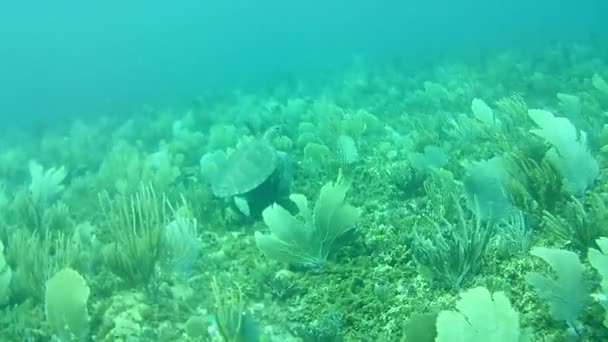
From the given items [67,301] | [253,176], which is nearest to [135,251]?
[67,301]

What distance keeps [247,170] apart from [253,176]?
12 centimetres

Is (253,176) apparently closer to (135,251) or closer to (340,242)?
(340,242)

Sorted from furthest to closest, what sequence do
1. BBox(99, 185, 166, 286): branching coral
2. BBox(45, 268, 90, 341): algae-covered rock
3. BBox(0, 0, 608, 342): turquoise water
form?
BBox(99, 185, 166, 286): branching coral
BBox(45, 268, 90, 341): algae-covered rock
BBox(0, 0, 608, 342): turquoise water

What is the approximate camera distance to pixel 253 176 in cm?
567

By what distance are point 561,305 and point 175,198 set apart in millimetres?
4572

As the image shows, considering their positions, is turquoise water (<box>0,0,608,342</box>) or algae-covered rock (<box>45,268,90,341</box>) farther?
algae-covered rock (<box>45,268,90,341</box>)

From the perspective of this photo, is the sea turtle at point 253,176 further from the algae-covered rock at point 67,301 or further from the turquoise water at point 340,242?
the algae-covered rock at point 67,301

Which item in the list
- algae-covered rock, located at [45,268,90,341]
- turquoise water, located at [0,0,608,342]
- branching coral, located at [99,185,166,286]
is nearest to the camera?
turquoise water, located at [0,0,608,342]

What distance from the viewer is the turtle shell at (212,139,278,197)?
5633 millimetres

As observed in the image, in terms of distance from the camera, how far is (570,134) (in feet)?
13.2

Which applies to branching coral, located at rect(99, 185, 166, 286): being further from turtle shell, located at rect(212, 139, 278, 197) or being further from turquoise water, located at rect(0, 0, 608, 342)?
turtle shell, located at rect(212, 139, 278, 197)

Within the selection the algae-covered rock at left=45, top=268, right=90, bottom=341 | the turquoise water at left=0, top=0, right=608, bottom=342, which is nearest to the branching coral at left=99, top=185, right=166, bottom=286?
the turquoise water at left=0, top=0, right=608, bottom=342

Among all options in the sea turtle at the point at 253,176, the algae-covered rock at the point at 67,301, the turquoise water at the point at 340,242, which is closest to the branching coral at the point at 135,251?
the turquoise water at the point at 340,242

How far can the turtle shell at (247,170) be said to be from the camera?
18.5ft
